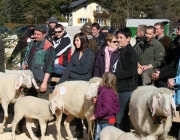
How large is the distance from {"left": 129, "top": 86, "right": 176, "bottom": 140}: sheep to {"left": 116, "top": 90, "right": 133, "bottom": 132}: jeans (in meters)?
0.16

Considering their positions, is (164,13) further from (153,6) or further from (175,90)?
(175,90)

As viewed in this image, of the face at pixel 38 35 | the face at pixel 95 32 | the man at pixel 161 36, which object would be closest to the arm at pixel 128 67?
the face at pixel 38 35

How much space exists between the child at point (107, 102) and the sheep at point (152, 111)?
1.11 feet

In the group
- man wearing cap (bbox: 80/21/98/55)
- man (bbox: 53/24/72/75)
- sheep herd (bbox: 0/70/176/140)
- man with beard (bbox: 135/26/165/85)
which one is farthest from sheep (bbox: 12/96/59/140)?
man with beard (bbox: 135/26/165/85)

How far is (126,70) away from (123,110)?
722 millimetres

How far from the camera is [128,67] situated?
616 cm

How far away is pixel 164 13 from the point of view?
143ft

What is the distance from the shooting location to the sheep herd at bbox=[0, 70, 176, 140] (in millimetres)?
5359

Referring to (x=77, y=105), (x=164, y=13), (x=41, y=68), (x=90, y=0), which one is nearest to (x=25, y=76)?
(x=41, y=68)

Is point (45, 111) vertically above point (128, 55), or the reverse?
point (128, 55)

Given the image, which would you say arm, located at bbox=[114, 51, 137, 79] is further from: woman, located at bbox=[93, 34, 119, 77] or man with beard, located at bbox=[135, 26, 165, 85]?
man with beard, located at bbox=[135, 26, 165, 85]

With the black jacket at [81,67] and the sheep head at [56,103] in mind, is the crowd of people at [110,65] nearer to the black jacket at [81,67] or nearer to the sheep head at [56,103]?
the black jacket at [81,67]

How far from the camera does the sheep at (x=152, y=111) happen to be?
17.4 feet

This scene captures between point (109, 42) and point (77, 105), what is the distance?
1.25 m
